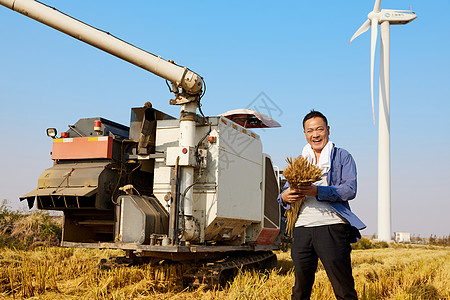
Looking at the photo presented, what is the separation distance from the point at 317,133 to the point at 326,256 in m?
1.11

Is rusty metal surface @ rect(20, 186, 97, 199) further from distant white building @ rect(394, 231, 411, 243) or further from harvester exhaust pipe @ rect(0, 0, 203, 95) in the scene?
distant white building @ rect(394, 231, 411, 243)

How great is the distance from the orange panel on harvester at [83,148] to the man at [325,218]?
538cm

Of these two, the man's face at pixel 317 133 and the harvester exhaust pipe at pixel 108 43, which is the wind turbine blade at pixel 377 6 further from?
the man's face at pixel 317 133

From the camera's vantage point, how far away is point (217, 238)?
891 centimetres

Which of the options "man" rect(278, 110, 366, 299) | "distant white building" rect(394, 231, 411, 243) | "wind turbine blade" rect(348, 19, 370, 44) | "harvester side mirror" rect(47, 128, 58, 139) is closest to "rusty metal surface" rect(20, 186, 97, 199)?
"harvester side mirror" rect(47, 128, 58, 139)

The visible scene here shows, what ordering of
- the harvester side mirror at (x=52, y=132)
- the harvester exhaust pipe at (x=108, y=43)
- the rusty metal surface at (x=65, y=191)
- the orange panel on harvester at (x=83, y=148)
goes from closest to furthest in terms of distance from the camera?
the rusty metal surface at (x=65, y=191), the harvester exhaust pipe at (x=108, y=43), the orange panel on harvester at (x=83, y=148), the harvester side mirror at (x=52, y=132)

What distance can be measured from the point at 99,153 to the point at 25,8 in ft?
9.85

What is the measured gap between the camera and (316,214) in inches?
154

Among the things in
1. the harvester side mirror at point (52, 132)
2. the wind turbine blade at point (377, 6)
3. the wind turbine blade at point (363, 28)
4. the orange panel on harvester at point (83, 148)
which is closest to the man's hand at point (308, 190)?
the orange panel on harvester at point (83, 148)

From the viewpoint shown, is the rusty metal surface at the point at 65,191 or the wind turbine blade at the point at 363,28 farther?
the wind turbine blade at the point at 363,28

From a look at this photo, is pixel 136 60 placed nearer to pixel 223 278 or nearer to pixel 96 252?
pixel 223 278

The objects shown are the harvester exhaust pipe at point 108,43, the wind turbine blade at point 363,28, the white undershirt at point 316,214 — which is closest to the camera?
the white undershirt at point 316,214

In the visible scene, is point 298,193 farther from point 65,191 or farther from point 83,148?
point 83,148

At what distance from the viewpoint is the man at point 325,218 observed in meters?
3.77
